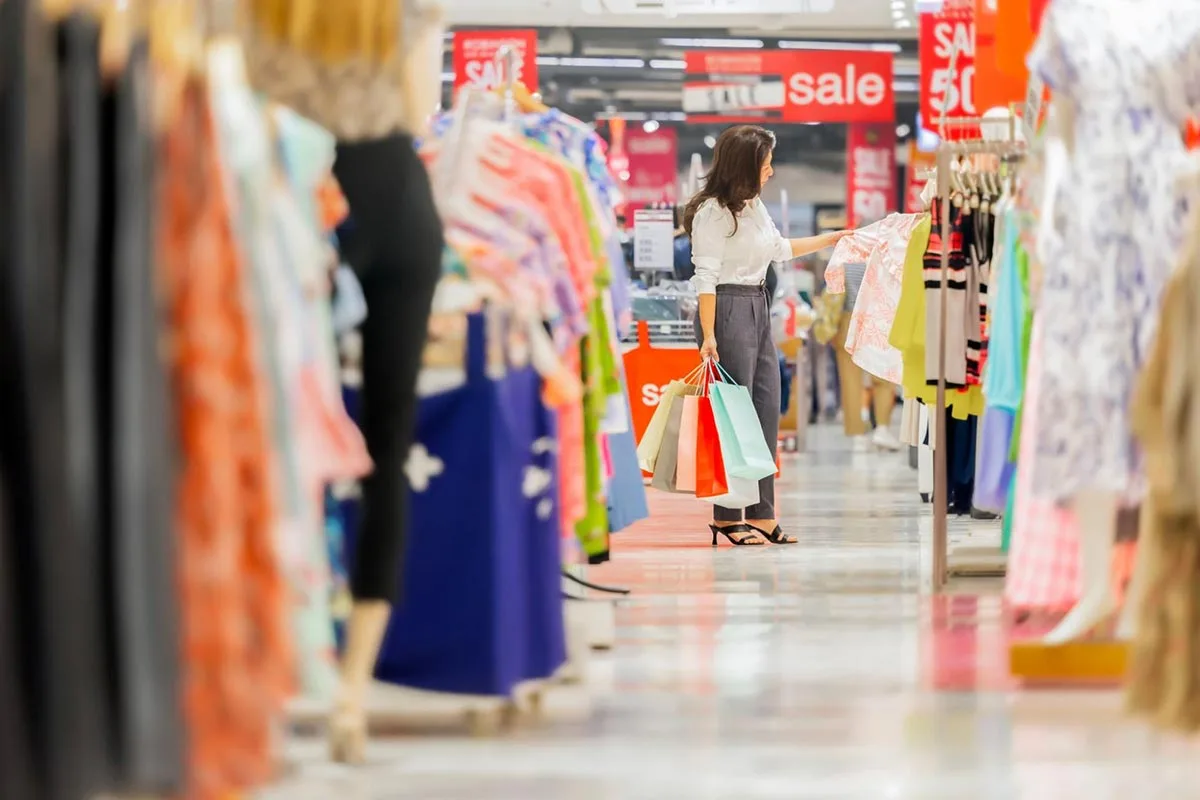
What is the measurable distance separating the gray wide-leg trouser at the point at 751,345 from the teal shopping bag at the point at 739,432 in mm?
69

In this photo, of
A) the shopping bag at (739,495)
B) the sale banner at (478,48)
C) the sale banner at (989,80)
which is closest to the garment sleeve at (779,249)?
the shopping bag at (739,495)

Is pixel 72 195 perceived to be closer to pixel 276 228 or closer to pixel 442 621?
pixel 276 228

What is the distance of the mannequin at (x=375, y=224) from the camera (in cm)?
317

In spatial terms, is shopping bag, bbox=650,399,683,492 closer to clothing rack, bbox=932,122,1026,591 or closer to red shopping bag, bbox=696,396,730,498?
red shopping bag, bbox=696,396,730,498

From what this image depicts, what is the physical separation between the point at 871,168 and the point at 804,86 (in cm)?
389

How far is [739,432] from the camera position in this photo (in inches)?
272

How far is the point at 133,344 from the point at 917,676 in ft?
8.31

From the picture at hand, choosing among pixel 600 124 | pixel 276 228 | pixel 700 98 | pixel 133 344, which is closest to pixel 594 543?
pixel 276 228

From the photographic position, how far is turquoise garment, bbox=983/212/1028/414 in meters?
4.64

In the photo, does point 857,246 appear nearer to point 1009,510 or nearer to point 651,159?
point 1009,510

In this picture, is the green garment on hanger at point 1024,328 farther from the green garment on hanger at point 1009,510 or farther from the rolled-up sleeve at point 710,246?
the rolled-up sleeve at point 710,246

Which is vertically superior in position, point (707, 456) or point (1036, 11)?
point (1036, 11)

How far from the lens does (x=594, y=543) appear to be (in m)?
4.63

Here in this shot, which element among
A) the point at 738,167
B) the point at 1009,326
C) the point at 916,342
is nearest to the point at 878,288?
the point at 738,167
